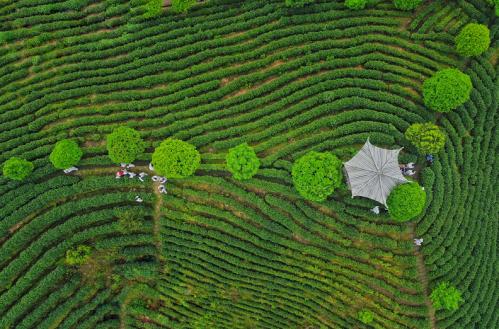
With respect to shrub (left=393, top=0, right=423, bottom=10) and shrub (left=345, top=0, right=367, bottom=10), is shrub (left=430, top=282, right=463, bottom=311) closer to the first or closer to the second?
shrub (left=393, top=0, right=423, bottom=10)

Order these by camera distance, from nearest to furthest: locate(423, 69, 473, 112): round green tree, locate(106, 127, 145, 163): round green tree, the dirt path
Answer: locate(423, 69, 473, 112): round green tree → locate(106, 127, 145, 163): round green tree → the dirt path

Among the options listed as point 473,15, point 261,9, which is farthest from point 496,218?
point 261,9

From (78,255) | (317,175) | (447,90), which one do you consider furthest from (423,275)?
(78,255)

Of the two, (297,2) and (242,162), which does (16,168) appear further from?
(297,2)

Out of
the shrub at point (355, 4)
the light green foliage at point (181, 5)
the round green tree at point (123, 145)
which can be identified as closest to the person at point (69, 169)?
the round green tree at point (123, 145)

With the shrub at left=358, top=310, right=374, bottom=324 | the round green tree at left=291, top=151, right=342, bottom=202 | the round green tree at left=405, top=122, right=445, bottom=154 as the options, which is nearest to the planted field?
the shrub at left=358, top=310, right=374, bottom=324

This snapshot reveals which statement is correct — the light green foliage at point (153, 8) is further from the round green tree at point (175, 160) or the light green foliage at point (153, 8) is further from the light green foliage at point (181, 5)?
the round green tree at point (175, 160)
